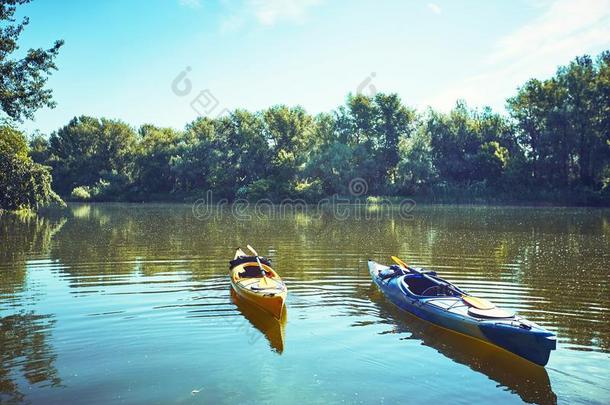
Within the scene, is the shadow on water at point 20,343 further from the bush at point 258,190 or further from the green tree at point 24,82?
the bush at point 258,190

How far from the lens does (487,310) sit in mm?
10891

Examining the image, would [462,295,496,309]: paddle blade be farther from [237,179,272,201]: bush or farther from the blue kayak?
[237,179,272,201]: bush

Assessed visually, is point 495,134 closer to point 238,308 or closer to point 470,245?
point 470,245

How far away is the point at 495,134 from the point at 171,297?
6743cm

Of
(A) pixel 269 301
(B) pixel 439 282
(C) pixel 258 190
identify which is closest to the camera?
(A) pixel 269 301

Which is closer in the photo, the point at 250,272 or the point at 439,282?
the point at 439,282

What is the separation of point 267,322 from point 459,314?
472 cm

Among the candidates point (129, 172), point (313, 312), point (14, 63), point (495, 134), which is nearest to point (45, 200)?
point (14, 63)

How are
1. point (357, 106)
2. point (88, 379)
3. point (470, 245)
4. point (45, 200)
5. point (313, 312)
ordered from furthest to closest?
point (357, 106) → point (45, 200) → point (470, 245) → point (313, 312) → point (88, 379)

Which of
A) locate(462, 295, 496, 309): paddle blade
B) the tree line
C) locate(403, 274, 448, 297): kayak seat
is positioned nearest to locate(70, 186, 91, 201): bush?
the tree line

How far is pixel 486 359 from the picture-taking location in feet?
33.0

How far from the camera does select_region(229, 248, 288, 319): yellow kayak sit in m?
12.4

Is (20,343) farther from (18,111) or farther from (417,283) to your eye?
(18,111)

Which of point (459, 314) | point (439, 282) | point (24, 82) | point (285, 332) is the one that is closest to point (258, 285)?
point (285, 332)
